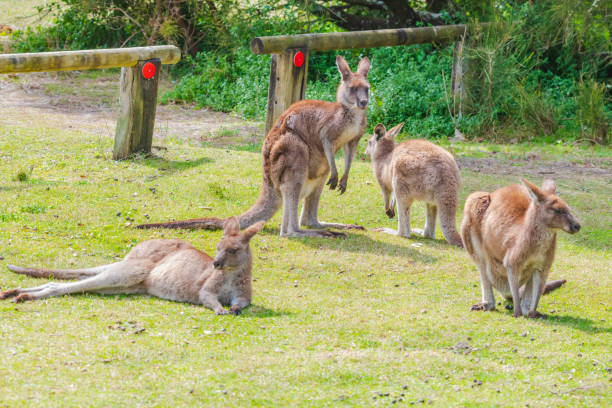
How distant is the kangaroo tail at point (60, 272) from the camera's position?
5.93m

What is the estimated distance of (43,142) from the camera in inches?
418

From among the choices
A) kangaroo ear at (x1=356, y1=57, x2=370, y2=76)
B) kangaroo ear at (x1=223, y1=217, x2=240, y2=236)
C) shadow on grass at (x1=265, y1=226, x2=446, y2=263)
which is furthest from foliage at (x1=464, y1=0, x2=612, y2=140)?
kangaroo ear at (x1=223, y1=217, x2=240, y2=236)

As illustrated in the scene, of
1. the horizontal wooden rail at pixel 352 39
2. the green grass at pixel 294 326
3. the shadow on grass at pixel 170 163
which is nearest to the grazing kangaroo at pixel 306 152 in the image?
the green grass at pixel 294 326

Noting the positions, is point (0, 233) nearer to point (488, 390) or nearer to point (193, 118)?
point (488, 390)

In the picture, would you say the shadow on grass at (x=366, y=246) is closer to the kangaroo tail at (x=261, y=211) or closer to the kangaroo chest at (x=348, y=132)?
the kangaroo tail at (x=261, y=211)

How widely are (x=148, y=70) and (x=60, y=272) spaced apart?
450cm

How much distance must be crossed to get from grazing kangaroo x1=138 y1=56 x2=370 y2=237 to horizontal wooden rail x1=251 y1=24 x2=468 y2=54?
7.19 feet

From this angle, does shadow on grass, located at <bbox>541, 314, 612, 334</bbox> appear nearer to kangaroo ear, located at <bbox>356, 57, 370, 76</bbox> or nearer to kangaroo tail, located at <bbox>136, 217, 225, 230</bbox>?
kangaroo tail, located at <bbox>136, 217, 225, 230</bbox>

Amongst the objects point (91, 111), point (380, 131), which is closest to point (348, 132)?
point (380, 131)

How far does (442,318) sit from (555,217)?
104 cm

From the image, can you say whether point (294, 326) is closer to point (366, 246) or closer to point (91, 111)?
point (366, 246)

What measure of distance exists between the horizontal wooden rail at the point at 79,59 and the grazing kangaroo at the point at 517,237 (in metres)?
5.32

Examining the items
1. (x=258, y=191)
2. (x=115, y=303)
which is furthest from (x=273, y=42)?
(x=115, y=303)

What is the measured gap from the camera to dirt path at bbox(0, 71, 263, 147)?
12.4 metres
